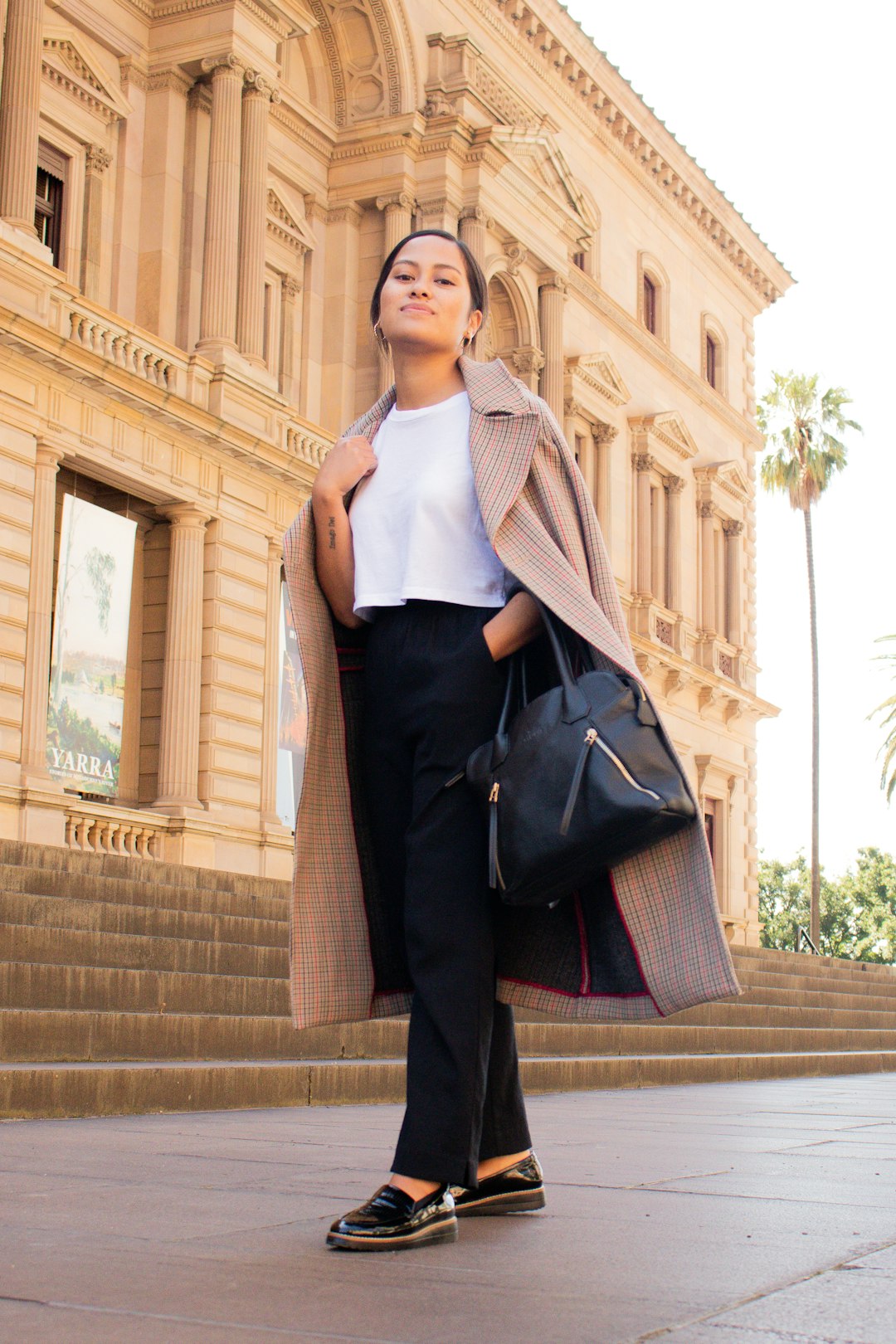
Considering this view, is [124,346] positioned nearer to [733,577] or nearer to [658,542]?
[658,542]

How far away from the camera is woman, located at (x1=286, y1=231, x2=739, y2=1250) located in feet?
9.94

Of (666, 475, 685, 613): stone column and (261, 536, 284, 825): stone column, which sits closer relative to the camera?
(261, 536, 284, 825): stone column

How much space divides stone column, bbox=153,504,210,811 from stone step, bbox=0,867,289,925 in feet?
20.1

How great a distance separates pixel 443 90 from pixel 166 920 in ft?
60.6

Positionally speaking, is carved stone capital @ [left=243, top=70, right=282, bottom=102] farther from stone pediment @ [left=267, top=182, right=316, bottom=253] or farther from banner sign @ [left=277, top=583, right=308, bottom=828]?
banner sign @ [left=277, top=583, right=308, bottom=828]

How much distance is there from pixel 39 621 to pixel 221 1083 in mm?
11375

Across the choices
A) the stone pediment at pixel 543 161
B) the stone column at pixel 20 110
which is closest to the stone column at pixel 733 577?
the stone pediment at pixel 543 161

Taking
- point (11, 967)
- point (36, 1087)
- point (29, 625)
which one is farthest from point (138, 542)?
point (36, 1087)

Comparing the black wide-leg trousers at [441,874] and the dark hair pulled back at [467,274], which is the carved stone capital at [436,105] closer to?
the dark hair pulled back at [467,274]

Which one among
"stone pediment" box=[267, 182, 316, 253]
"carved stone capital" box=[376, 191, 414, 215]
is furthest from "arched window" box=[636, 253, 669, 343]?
"stone pediment" box=[267, 182, 316, 253]

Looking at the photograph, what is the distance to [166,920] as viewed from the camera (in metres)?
9.65

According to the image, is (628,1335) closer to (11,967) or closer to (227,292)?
(11,967)

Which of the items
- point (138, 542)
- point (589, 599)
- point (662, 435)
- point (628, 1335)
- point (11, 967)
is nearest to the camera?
point (628, 1335)

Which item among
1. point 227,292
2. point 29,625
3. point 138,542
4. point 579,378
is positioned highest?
point 579,378
